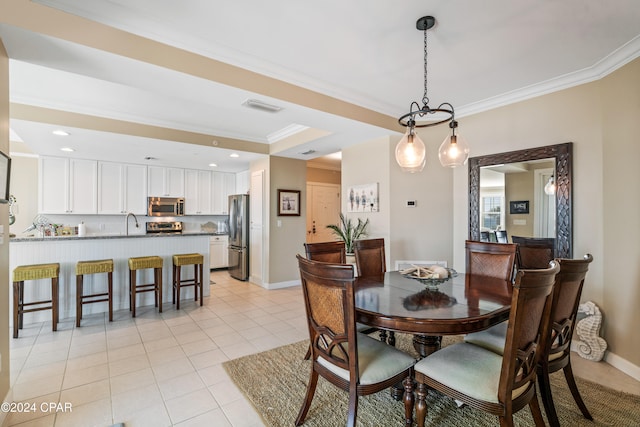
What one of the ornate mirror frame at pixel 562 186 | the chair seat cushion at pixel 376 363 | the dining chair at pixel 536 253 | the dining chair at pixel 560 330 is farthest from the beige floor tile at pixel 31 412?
the ornate mirror frame at pixel 562 186

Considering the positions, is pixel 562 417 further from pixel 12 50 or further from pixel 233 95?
pixel 12 50

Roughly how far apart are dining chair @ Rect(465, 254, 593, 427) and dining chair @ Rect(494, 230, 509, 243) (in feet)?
5.62

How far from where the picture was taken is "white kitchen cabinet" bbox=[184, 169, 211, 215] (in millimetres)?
6586

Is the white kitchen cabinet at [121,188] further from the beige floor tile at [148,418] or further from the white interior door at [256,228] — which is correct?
the beige floor tile at [148,418]

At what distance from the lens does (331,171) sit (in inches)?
301

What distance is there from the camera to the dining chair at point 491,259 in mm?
2531

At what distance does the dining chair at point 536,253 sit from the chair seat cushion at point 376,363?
70.6 inches

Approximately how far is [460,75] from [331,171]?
4.93 m

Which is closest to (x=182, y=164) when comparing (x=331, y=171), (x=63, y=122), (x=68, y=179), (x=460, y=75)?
(x=68, y=179)

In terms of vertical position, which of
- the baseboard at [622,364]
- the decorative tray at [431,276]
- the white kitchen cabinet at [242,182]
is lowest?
the baseboard at [622,364]

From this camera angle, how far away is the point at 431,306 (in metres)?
1.73

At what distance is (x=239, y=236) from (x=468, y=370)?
196 inches

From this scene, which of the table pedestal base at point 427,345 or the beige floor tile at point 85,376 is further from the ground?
the table pedestal base at point 427,345

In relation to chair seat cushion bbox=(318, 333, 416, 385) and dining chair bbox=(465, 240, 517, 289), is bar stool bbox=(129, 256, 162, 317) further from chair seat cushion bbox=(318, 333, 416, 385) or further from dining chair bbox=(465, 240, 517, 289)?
dining chair bbox=(465, 240, 517, 289)
